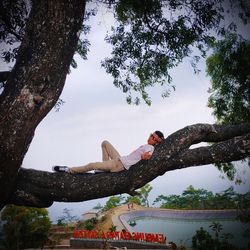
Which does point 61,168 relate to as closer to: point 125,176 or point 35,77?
point 125,176

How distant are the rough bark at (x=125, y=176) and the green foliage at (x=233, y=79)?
19.1ft

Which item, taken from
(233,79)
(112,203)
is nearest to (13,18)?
(233,79)

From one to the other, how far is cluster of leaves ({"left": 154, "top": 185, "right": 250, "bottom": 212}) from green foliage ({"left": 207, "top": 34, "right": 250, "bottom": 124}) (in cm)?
899

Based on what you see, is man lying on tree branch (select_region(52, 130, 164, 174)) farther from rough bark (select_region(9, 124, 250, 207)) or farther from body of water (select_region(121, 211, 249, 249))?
body of water (select_region(121, 211, 249, 249))

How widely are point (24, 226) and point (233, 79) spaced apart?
498 inches

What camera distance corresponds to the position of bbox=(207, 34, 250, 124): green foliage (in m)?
9.07

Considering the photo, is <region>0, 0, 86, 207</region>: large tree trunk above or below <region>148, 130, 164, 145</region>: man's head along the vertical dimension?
above

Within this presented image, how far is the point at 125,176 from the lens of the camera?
12.8 ft

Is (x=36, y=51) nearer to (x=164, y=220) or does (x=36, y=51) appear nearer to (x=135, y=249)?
(x=135, y=249)

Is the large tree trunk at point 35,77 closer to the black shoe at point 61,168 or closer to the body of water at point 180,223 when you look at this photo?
the black shoe at point 61,168

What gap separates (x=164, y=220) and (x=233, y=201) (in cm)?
551

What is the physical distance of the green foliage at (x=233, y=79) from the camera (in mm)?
9070
